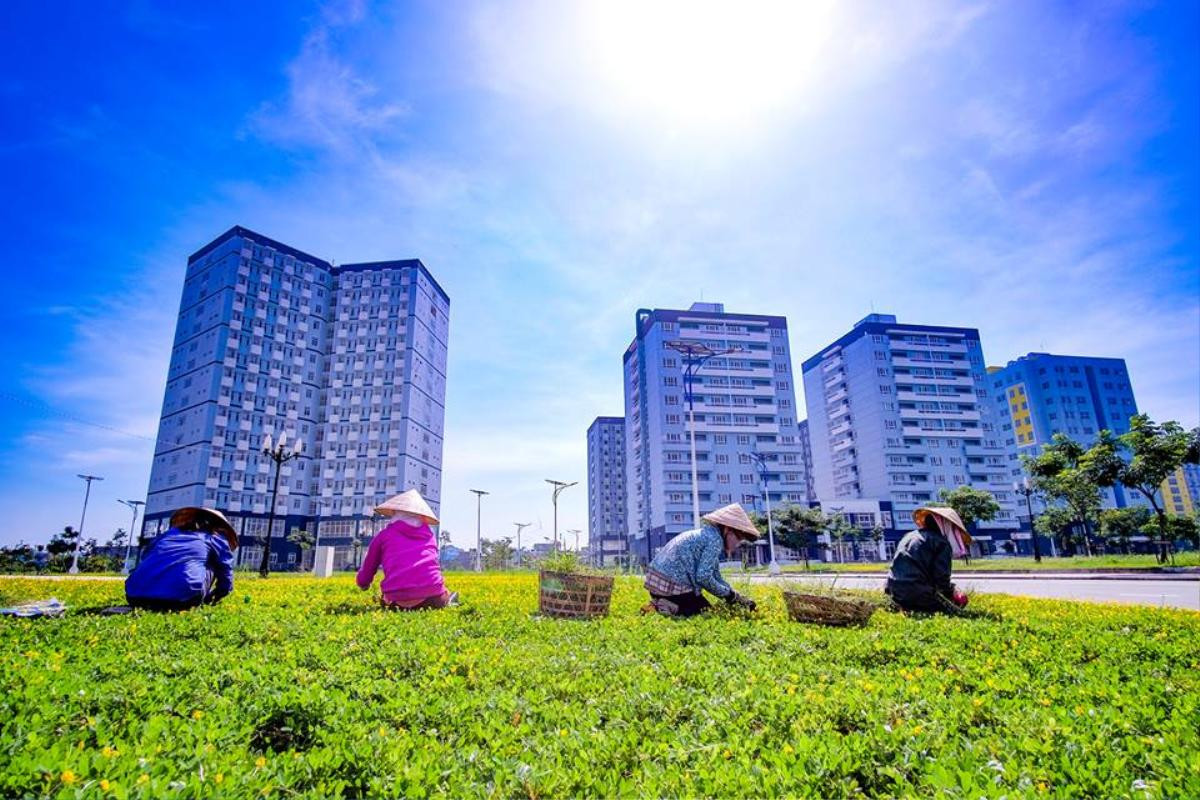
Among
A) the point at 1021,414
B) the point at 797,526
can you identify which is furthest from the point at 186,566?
the point at 1021,414

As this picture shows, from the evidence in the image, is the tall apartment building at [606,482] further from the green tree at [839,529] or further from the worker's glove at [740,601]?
the worker's glove at [740,601]

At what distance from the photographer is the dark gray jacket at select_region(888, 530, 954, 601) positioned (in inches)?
284

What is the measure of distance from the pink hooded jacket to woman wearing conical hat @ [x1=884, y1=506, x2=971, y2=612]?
5729 mm

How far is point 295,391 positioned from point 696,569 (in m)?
80.6

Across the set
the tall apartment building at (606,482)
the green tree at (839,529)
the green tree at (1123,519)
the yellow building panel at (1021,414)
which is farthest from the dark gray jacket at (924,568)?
the yellow building panel at (1021,414)

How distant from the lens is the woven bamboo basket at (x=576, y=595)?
22.1 feet

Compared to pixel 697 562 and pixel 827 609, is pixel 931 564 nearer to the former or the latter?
pixel 827 609

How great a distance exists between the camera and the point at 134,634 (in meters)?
4.67

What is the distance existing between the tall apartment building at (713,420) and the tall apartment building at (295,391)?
1231 inches

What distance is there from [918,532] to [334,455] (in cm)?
7889


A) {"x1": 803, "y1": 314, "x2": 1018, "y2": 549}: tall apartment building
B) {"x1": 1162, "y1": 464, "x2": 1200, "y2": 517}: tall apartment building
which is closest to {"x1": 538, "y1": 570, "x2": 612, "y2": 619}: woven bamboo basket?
{"x1": 803, "y1": 314, "x2": 1018, "y2": 549}: tall apartment building

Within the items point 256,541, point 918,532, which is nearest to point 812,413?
point 256,541

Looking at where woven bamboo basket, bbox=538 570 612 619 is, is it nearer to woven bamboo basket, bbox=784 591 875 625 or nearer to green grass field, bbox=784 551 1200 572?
woven bamboo basket, bbox=784 591 875 625

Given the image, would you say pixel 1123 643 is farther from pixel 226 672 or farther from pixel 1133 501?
pixel 1133 501
